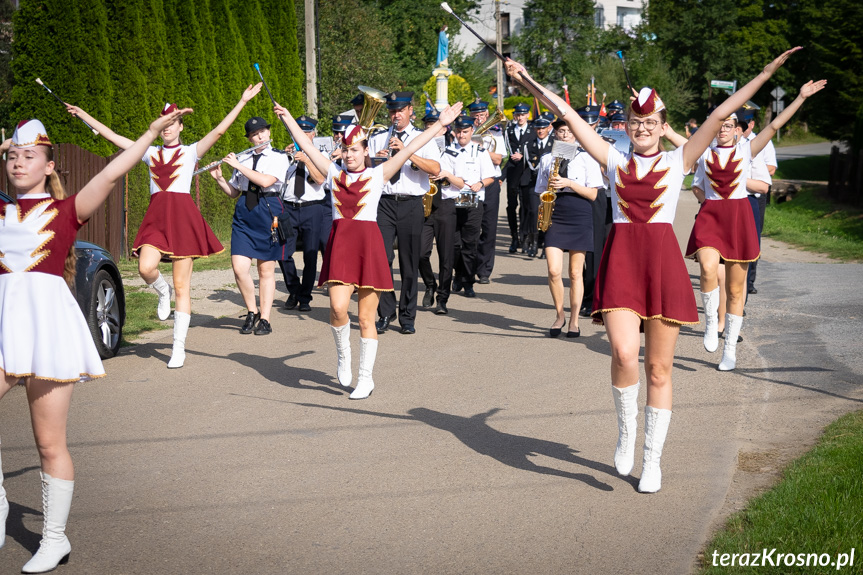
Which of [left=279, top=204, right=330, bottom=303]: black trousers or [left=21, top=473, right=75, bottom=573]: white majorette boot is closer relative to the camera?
[left=21, top=473, right=75, bottom=573]: white majorette boot

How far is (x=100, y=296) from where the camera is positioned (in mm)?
9023

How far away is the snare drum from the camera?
12.9 metres

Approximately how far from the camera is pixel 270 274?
10.4 metres

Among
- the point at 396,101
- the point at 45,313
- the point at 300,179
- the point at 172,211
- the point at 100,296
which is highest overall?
the point at 396,101

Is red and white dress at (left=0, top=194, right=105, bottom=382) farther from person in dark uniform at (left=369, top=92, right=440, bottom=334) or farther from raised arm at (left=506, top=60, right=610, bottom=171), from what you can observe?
person in dark uniform at (left=369, top=92, right=440, bottom=334)

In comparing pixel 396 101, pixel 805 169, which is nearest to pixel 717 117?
pixel 396 101

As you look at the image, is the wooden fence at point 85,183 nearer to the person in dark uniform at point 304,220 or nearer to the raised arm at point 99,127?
the person in dark uniform at point 304,220

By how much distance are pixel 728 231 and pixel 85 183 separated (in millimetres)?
10292

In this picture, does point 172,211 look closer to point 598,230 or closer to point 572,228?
point 572,228

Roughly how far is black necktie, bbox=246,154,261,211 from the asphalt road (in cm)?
141

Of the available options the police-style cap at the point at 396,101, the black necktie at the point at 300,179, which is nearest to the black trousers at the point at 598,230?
the police-style cap at the point at 396,101

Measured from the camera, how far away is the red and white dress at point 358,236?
770cm

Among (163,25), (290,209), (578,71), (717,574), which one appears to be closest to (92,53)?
(163,25)

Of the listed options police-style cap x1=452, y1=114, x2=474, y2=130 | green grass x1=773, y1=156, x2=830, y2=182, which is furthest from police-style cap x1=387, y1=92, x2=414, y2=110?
green grass x1=773, y1=156, x2=830, y2=182
